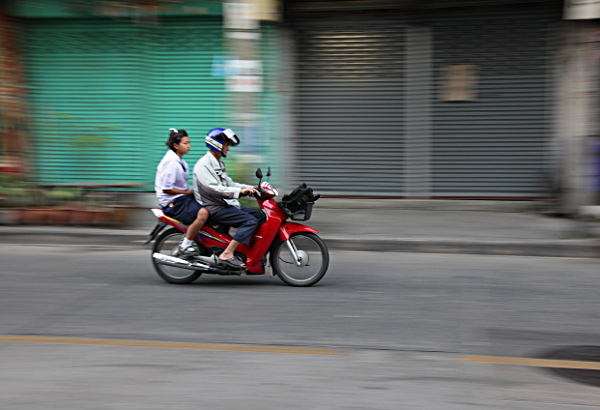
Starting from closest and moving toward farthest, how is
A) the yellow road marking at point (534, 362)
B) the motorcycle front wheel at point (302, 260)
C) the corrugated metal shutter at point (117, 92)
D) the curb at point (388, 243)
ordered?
the yellow road marking at point (534, 362)
the motorcycle front wheel at point (302, 260)
the curb at point (388, 243)
the corrugated metal shutter at point (117, 92)

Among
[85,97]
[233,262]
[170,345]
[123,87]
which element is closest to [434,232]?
[233,262]

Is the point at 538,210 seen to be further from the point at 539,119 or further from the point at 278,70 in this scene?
the point at 278,70

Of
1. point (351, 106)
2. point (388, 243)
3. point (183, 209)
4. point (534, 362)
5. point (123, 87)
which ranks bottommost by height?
point (534, 362)

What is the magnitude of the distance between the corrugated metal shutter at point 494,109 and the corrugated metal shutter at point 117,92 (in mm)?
4382

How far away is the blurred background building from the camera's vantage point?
12492 mm

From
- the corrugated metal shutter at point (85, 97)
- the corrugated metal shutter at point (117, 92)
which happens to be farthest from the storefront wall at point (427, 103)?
the corrugated metal shutter at point (85, 97)

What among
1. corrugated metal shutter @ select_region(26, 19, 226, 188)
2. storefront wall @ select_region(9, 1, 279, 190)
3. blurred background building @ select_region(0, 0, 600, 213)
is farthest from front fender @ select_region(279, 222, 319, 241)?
corrugated metal shutter @ select_region(26, 19, 226, 188)

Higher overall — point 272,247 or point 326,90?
point 326,90

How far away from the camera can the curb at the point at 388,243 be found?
9.12 meters

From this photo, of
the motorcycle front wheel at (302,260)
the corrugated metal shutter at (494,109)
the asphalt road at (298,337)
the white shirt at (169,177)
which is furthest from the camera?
the corrugated metal shutter at (494,109)

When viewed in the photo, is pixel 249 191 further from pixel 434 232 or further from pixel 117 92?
pixel 117 92

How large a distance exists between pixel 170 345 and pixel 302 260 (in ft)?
7.82

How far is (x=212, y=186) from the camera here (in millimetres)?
7000

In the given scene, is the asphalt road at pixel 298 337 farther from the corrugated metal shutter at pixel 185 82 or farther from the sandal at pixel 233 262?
the corrugated metal shutter at pixel 185 82
